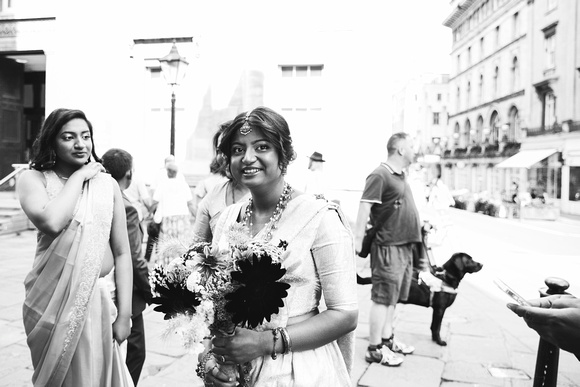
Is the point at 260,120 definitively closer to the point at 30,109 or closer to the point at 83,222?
the point at 83,222

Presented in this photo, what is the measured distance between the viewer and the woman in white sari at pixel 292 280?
1.63 metres

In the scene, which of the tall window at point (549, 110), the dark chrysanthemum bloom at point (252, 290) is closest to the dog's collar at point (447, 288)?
Result: the dark chrysanthemum bloom at point (252, 290)

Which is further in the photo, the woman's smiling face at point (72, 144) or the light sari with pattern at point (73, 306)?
the woman's smiling face at point (72, 144)

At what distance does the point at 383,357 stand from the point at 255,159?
10.4ft

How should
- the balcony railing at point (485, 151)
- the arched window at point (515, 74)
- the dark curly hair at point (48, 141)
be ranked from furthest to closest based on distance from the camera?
the arched window at point (515, 74) < the balcony railing at point (485, 151) < the dark curly hair at point (48, 141)

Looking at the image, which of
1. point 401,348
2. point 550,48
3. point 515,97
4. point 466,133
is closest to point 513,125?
point 515,97

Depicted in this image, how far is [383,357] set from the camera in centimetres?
435

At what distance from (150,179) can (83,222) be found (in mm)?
11163

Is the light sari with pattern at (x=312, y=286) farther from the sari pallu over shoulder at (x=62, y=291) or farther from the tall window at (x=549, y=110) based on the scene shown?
the tall window at (x=549, y=110)

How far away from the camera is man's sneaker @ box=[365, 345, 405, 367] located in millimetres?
4312

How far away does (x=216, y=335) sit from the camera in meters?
1.53

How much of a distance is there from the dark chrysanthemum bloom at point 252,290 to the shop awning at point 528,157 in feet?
108

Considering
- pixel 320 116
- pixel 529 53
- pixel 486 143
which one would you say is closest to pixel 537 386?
pixel 320 116

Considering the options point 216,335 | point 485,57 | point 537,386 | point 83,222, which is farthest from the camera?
point 485,57
